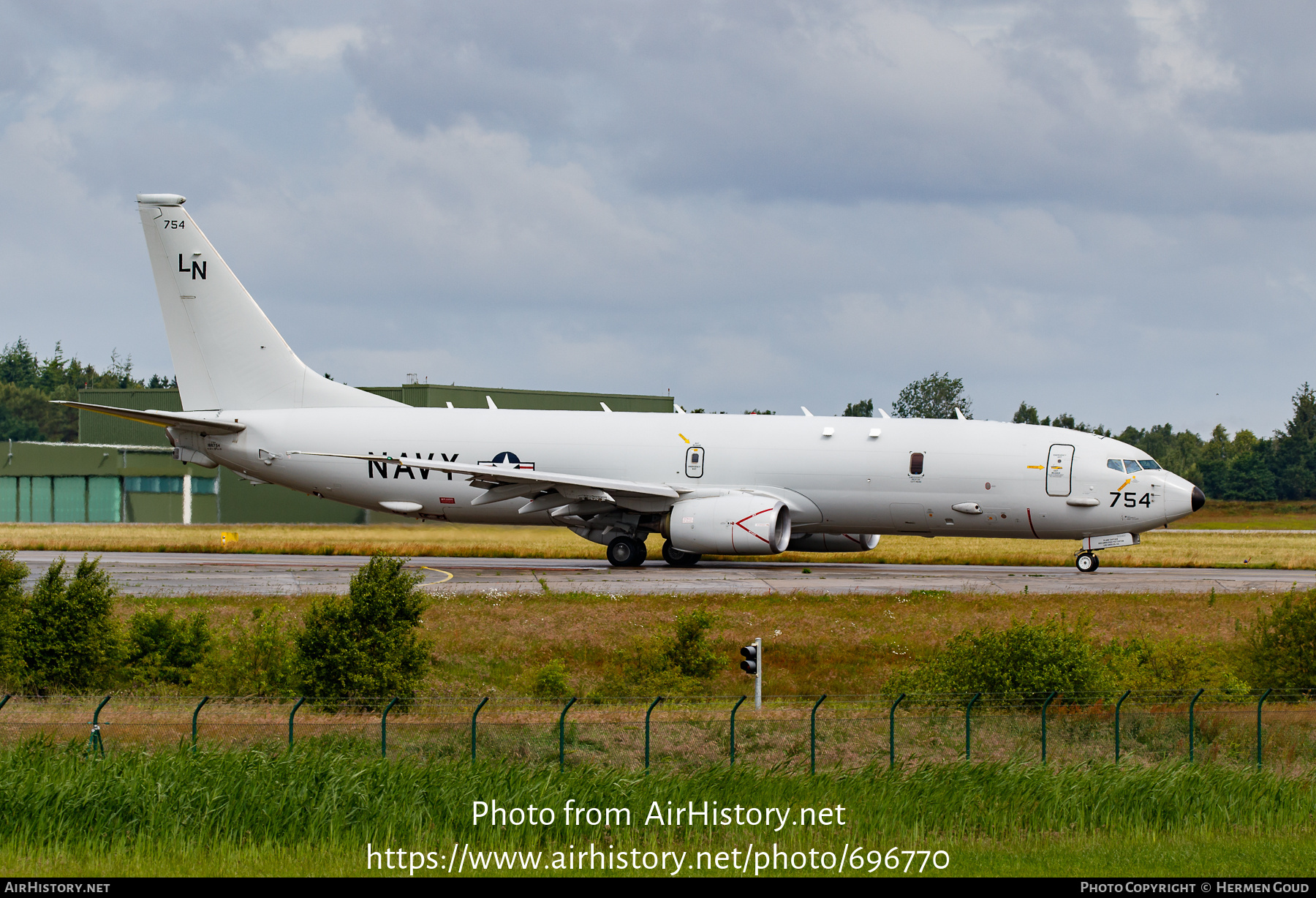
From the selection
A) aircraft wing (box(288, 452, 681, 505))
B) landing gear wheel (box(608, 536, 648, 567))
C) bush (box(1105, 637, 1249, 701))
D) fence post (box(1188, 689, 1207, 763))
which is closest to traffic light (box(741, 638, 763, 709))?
fence post (box(1188, 689, 1207, 763))

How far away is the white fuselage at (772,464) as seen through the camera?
35.3 meters

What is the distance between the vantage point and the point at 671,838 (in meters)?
14.7

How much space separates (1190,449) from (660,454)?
126 meters

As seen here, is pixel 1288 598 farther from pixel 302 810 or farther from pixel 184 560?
pixel 184 560

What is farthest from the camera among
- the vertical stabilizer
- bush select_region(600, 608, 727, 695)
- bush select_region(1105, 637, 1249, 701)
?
the vertical stabilizer

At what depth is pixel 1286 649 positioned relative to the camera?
24.5 metres

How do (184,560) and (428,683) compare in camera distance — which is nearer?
(428,683)

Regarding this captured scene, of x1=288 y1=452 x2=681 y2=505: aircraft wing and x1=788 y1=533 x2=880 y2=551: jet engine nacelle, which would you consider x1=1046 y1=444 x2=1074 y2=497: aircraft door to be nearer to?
x1=788 y1=533 x2=880 y2=551: jet engine nacelle

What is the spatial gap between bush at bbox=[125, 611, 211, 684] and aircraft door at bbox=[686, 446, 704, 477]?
1644 centimetres

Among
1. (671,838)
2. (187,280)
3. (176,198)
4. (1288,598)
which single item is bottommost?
(671,838)

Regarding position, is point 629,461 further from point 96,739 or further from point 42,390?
point 42,390

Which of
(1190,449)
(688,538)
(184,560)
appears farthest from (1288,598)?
(1190,449)

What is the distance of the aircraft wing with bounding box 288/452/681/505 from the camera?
35969 millimetres

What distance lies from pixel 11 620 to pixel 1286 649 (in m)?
26.0
